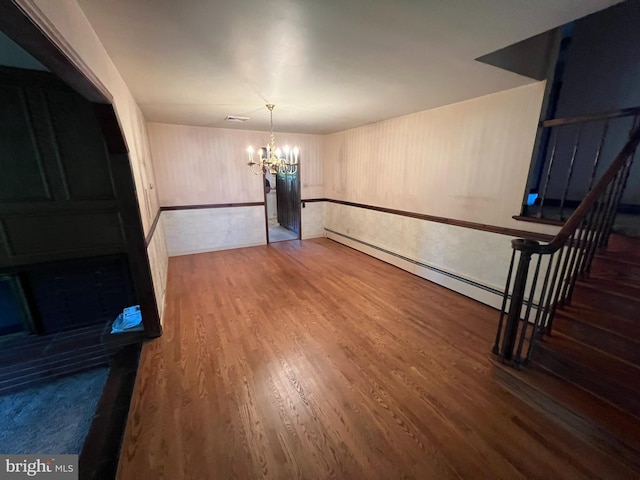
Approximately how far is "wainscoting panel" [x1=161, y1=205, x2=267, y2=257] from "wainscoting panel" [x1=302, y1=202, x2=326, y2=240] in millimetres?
1038

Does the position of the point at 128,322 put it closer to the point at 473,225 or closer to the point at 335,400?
the point at 335,400

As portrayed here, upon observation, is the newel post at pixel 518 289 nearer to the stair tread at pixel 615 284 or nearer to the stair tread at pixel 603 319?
the stair tread at pixel 603 319

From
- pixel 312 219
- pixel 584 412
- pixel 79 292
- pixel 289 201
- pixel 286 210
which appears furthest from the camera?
pixel 286 210

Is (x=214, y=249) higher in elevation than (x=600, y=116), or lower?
lower

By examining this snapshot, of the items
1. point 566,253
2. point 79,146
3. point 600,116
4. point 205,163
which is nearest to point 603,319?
point 566,253

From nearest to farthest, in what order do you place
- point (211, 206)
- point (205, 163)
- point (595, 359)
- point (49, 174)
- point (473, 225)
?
point (595, 359) < point (49, 174) < point (473, 225) < point (205, 163) < point (211, 206)

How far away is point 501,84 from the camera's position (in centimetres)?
245

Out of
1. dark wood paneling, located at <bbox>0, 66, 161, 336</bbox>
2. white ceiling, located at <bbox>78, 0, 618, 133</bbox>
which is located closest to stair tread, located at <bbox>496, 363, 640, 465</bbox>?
white ceiling, located at <bbox>78, 0, 618, 133</bbox>

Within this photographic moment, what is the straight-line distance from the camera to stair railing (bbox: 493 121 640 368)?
1.71 metres

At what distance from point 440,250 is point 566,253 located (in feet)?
5.83

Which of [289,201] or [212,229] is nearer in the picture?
[212,229]

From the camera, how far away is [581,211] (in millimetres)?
1723

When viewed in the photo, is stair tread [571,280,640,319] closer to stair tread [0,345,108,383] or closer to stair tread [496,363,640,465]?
stair tread [496,363,640,465]

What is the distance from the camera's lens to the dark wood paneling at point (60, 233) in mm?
2168
